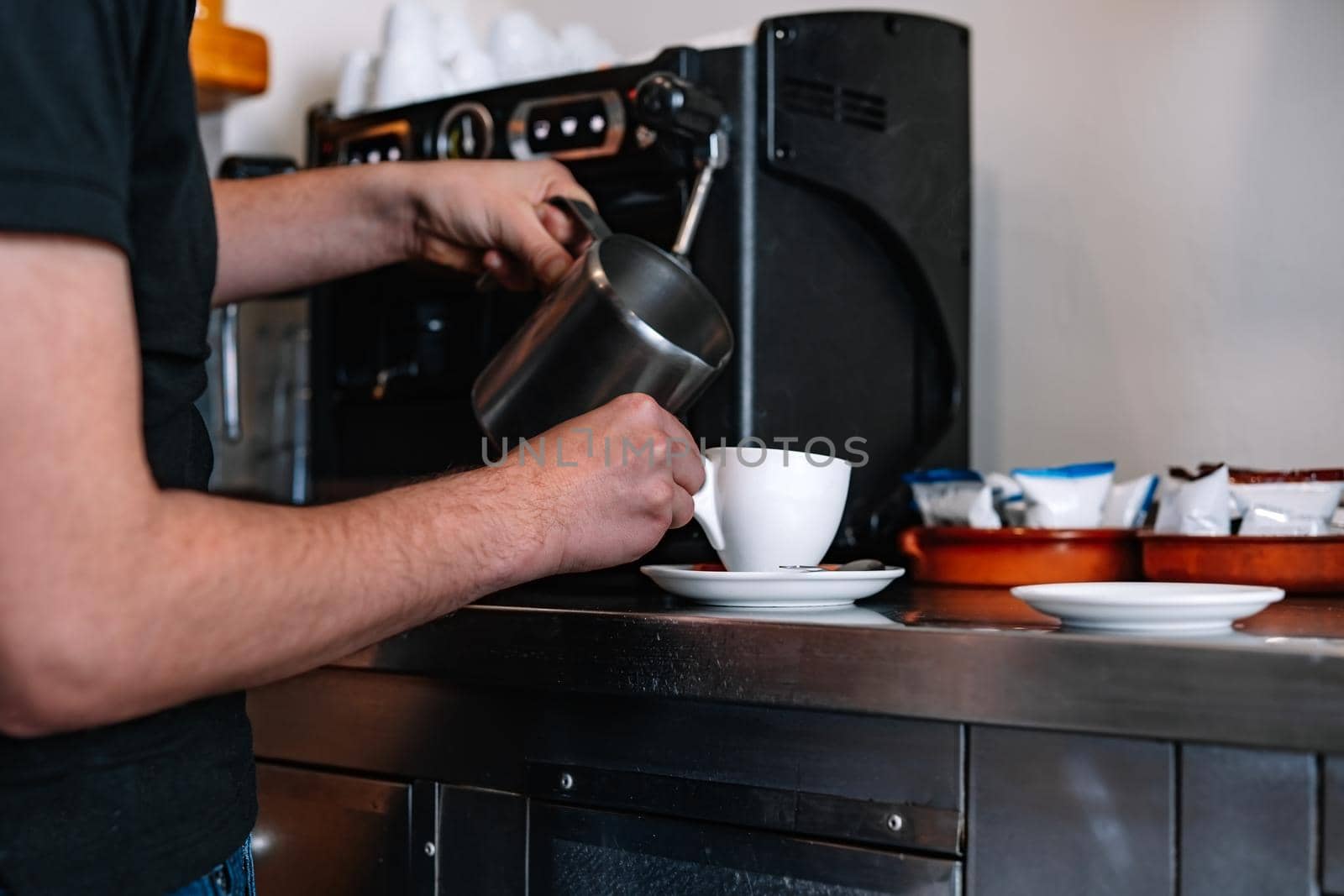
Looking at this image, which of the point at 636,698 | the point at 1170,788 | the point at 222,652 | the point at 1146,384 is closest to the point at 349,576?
the point at 222,652

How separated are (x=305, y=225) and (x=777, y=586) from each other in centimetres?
57

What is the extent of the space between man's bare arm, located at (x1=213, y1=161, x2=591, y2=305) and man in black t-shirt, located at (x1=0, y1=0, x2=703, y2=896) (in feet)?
1.13

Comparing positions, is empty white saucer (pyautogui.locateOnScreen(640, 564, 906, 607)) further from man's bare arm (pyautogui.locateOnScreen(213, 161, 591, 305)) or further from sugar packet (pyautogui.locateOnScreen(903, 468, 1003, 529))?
man's bare arm (pyautogui.locateOnScreen(213, 161, 591, 305))

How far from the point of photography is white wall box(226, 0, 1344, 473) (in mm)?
1283

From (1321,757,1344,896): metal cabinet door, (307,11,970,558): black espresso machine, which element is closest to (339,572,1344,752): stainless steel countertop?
(1321,757,1344,896): metal cabinet door

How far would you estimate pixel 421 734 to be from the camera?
0.92m

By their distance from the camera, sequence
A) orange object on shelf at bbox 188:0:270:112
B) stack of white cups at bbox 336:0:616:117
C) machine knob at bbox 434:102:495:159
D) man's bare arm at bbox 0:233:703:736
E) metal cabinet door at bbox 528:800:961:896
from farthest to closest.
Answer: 1. orange object on shelf at bbox 188:0:270:112
2. stack of white cups at bbox 336:0:616:117
3. machine knob at bbox 434:102:495:159
4. metal cabinet door at bbox 528:800:961:896
5. man's bare arm at bbox 0:233:703:736

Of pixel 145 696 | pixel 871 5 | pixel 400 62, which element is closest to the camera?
pixel 145 696

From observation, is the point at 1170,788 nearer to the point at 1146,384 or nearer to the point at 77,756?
the point at 77,756

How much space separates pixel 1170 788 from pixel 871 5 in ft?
3.67

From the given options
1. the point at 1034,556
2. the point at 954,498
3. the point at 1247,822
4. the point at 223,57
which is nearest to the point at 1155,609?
the point at 1247,822

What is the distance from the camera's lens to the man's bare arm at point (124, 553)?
0.51 meters

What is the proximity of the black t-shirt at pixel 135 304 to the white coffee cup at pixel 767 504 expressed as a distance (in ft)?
1.06

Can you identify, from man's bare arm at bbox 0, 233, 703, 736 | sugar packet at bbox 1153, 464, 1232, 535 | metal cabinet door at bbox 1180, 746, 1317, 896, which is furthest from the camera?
sugar packet at bbox 1153, 464, 1232, 535
